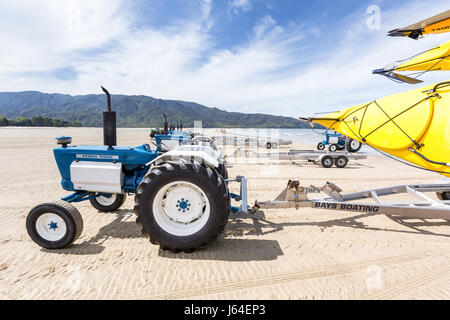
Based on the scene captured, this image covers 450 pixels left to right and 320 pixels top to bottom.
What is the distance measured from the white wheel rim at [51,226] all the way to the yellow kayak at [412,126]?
198 inches

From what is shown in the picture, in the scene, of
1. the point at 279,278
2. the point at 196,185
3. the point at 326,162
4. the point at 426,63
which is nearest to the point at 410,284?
the point at 279,278

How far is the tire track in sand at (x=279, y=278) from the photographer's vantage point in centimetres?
221

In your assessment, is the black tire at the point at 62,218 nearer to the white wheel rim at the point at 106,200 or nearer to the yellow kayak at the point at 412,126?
the white wheel rim at the point at 106,200

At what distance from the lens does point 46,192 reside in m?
5.41

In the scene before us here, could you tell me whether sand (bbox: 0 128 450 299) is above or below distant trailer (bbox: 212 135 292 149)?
below

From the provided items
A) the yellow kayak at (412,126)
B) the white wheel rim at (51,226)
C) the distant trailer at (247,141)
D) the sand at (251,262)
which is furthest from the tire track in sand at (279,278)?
the distant trailer at (247,141)

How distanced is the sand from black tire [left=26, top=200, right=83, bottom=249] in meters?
0.11

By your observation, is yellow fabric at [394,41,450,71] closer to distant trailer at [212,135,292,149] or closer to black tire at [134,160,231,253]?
black tire at [134,160,231,253]

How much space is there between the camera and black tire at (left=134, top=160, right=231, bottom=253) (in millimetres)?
2770

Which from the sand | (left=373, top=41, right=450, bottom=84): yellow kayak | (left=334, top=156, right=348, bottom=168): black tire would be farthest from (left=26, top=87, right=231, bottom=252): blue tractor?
(left=334, top=156, right=348, bottom=168): black tire

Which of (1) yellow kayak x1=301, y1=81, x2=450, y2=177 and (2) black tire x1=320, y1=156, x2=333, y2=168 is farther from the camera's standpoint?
(2) black tire x1=320, y1=156, x2=333, y2=168

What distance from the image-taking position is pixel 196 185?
2811 millimetres

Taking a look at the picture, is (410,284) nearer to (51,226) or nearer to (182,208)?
(182,208)

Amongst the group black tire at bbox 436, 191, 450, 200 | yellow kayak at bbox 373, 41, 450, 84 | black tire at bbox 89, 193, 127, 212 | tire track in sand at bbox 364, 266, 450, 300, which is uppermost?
yellow kayak at bbox 373, 41, 450, 84
